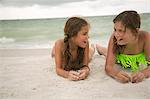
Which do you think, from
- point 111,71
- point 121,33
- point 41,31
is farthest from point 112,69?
point 41,31

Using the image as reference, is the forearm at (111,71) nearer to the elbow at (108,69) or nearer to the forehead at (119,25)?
the elbow at (108,69)

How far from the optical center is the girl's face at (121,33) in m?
0.81

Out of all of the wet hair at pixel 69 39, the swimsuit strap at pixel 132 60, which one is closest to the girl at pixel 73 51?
the wet hair at pixel 69 39

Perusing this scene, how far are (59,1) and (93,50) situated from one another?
20cm

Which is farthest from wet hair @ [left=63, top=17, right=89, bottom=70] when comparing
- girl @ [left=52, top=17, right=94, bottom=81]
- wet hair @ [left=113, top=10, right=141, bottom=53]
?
wet hair @ [left=113, top=10, right=141, bottom=53]

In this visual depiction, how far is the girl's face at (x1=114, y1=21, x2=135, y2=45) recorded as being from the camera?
2.67ft

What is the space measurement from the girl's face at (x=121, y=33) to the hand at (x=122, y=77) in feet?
0.32

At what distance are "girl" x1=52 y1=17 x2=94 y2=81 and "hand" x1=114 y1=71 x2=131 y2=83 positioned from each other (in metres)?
0.09

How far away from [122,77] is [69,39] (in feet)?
0.66

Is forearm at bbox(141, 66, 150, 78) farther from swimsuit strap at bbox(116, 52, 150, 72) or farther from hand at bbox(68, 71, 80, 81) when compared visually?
hand at bbox(68, 71, 80, 81)

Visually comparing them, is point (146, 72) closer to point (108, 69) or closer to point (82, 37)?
point (108, 69)

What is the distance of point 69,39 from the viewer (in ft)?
2.89

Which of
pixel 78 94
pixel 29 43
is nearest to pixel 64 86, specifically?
pixel 78 94

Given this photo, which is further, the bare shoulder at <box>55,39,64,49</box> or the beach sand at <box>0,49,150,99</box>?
the bare shoulder at <box>55,39,64,49</box>
